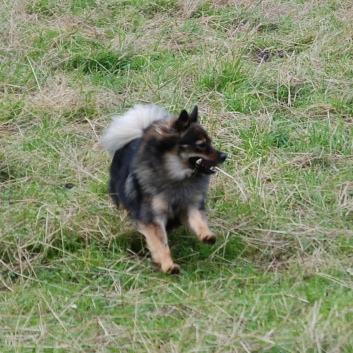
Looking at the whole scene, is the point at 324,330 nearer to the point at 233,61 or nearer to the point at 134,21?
the point at 233,61

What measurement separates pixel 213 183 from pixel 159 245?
1.12 metres

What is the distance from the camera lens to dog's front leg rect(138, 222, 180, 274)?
5.34 m

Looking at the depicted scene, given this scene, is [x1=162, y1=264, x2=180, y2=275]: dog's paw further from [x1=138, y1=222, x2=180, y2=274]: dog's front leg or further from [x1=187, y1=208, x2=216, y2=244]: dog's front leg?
[x1=187, y1=208, x2=216, y2=244]: dog's front leg

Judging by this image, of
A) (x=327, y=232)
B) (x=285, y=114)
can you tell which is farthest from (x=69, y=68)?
(x=327, y=232)

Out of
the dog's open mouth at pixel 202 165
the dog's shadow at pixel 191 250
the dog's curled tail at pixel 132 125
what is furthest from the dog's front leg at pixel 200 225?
the dog's curled tail at pixel 132 125

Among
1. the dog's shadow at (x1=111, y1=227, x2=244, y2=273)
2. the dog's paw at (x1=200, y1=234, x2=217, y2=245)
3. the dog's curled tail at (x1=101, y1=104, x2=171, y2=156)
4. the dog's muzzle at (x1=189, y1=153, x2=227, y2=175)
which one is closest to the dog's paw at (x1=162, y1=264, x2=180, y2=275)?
the dog's shadow at (x1=111, y1=227, x2=244, y2=273)

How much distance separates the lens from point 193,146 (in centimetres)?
549

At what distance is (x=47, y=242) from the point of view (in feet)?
18.6

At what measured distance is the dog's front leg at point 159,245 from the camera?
534 centimetres

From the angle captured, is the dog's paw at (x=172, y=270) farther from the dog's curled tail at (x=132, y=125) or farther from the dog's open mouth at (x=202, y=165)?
the dog's curled tail at (x=132, y=125)

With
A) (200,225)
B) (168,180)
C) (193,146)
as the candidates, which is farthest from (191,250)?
(193,146)

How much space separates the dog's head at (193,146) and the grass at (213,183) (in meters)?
0.54

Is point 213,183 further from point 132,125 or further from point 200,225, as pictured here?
point 200,225

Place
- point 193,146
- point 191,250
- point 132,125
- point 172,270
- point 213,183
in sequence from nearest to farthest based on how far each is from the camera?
point 172,270, point 193,146, point 191,250, point 132,125, point 213,183
